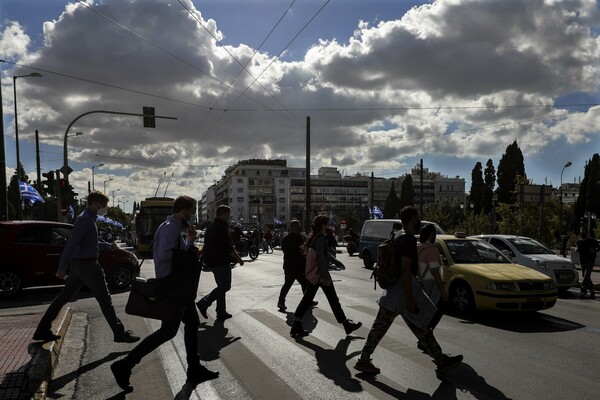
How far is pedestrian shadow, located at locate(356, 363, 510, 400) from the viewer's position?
4672mm

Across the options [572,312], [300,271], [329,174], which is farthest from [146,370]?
[329,174]

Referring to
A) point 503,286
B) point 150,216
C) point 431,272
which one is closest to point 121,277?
point 503,286

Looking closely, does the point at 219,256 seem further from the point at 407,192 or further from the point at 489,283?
the point at 407,192

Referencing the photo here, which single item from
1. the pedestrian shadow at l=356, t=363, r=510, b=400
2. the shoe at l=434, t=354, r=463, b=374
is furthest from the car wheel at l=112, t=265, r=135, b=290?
the shoe at l=434, t=354, r=463, b=374

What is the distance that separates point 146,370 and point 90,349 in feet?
4.10

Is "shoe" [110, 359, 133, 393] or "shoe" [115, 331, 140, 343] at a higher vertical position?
"shoe" [110, 359, 133, 393]

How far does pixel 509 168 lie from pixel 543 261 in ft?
202

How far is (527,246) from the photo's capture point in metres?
13.8

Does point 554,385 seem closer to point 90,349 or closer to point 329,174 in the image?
point 90,349

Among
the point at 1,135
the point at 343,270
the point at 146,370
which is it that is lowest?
the point at 343,270

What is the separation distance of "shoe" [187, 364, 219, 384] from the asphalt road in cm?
8

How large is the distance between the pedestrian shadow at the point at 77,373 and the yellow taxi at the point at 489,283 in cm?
576

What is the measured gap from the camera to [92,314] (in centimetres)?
886

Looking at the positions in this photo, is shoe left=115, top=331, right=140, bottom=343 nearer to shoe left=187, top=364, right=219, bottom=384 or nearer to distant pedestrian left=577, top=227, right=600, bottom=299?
shoe left=187, top=364, right=219, bottom=384
